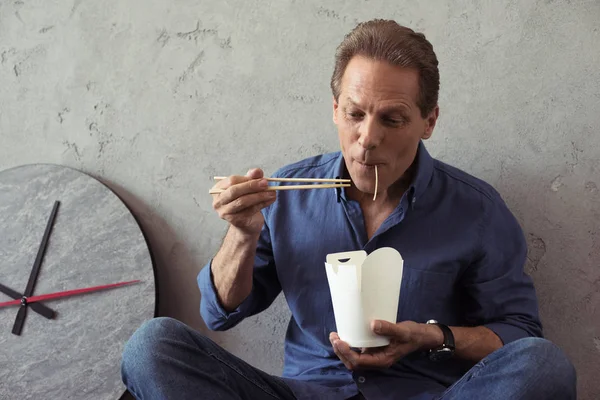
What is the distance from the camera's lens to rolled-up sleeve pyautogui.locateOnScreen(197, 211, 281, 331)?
5.39 ft

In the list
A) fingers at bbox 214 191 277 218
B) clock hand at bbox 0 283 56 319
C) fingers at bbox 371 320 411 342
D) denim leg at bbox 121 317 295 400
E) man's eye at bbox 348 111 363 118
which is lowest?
clock hand at bbox 0 283 56 319

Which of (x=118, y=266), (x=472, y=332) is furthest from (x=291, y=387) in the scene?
(x=118, y=266)

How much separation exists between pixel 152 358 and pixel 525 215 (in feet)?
3.32

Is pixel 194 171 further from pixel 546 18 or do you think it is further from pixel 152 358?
pixel 546 18

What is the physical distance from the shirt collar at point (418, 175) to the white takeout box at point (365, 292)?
0.30 m

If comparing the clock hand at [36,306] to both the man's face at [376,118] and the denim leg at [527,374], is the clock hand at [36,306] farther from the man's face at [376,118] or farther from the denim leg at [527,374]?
the denim leg at [527,374]

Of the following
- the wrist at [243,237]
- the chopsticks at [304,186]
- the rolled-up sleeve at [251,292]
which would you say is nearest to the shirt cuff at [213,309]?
the rolled-up sleeve at [251,292]

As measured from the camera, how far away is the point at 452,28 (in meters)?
1.81

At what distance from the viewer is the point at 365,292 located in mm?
1316

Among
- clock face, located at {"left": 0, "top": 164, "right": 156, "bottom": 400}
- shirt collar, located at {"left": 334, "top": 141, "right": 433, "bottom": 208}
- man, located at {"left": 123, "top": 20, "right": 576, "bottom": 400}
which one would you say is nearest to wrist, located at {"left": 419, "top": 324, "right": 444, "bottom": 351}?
man, located at {"left": 123, "top": 20, "right": 576, "bottom": 400}

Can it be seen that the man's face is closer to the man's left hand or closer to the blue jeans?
the man's left hand

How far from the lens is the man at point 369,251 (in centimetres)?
139

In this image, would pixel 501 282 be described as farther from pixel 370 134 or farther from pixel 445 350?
pixel 370 134

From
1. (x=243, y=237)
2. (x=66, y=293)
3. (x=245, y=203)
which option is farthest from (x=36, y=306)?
(x=245, y=203)
